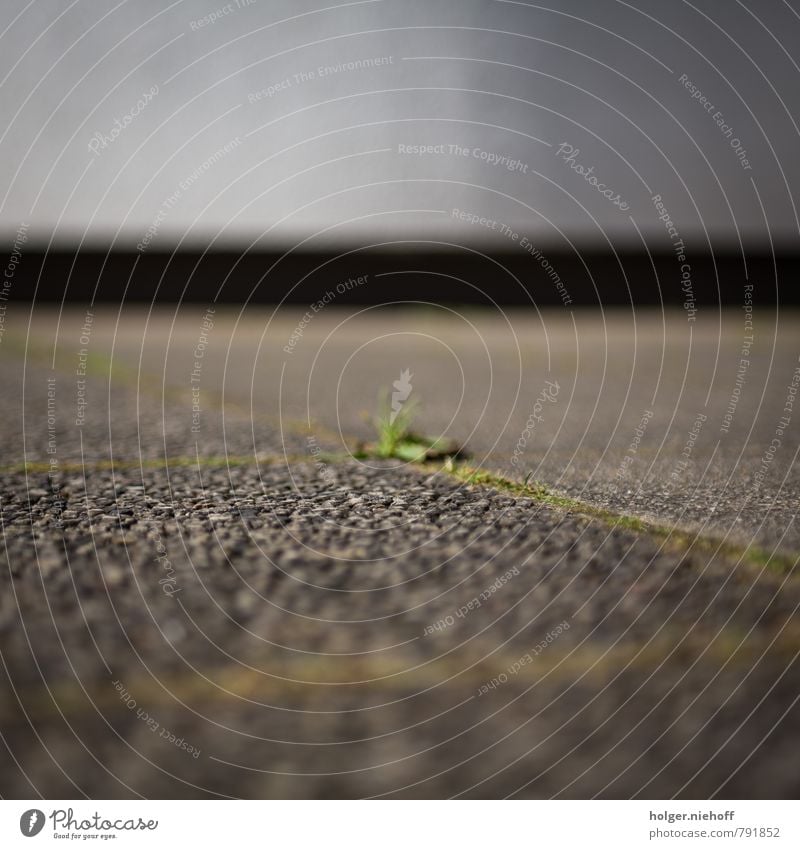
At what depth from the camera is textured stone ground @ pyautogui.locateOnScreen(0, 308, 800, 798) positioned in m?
0.36

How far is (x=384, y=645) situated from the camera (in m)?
0.44

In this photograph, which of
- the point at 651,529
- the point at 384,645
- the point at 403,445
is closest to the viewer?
the point at 384,645

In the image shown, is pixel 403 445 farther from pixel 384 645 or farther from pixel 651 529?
pixel 384 645

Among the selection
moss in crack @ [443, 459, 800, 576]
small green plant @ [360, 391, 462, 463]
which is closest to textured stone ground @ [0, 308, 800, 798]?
moss in crack @ [443, 459, 800, 576]

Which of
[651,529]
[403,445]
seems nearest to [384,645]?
[651,529]

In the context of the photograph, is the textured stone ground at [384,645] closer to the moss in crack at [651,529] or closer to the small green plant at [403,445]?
the moss in crack at [651,529]

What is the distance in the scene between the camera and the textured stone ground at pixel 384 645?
1.20 ft

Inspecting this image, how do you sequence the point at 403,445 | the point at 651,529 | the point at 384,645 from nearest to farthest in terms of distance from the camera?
the point at 384,645
the point at 651,529
the point at 403,445

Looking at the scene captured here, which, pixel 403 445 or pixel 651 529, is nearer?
pixel 651 529

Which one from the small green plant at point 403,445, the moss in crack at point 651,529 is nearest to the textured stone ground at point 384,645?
the moss in crack at point 651,529

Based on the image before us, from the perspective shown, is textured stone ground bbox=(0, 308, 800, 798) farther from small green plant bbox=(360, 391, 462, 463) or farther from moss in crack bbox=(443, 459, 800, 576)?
small green plant bbox=(360, 391, 462, 463)

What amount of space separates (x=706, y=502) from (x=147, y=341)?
2.39 metres

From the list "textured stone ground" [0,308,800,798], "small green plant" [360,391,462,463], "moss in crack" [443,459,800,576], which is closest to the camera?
"textured stone ground" [0,308,800,798]
